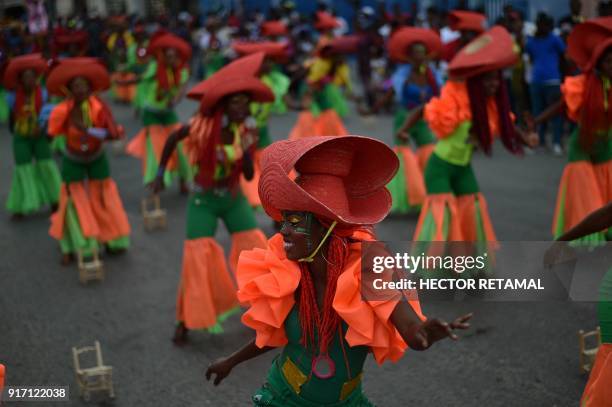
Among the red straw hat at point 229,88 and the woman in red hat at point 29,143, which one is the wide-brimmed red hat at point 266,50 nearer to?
the woman in red hat at point 29,143

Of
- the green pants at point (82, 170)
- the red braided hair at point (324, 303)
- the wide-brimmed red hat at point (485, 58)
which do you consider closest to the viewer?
the red braided hair at point (324, 303)

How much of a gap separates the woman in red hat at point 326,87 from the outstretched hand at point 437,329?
27.6 feet

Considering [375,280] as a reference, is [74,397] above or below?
below

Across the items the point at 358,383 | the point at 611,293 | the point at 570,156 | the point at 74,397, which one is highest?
the point at 611,293

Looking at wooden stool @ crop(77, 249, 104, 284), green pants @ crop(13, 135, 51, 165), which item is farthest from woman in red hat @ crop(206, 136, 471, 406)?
green pants @ crop(13, 135, 51, 165)

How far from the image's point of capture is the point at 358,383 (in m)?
3.77

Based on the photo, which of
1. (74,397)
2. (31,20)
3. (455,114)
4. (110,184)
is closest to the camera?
(74,397)

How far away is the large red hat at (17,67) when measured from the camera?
9.14 metres

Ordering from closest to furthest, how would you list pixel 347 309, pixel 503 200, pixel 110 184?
pixel 347 309 → pixel 110 184 → pixel 503 200

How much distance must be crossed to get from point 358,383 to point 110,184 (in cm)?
537

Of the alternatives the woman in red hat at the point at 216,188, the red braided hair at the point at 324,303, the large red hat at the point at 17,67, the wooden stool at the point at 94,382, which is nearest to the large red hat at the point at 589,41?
the woman in red hat at the point at 216,188

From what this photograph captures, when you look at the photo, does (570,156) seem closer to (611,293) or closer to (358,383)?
(611,293)

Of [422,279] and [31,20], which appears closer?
[422,279]

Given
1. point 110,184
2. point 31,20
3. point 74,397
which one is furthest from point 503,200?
point 31,20
